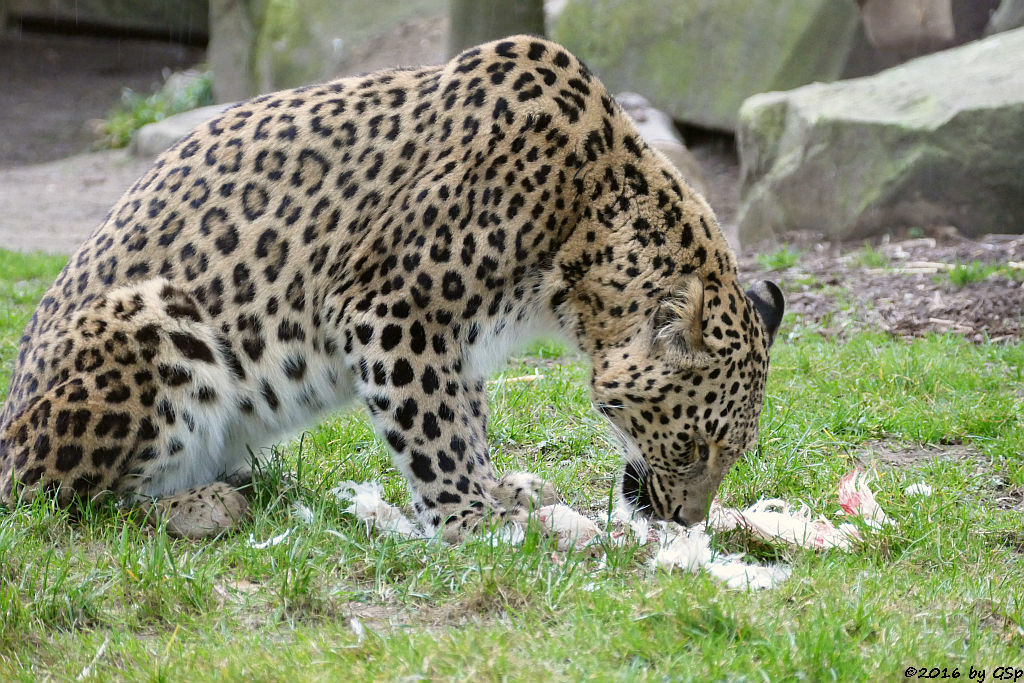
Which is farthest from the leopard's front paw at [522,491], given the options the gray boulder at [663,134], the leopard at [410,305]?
the gray boulder at [663,134]

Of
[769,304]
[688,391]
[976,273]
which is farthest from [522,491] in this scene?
[976,273]

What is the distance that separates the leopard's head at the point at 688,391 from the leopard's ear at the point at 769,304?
8 cm

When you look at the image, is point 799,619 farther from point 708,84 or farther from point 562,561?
point 708,84

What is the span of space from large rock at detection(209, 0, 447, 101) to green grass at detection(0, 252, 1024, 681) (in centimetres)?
1615

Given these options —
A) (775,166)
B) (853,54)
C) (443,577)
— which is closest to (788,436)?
(443,577)

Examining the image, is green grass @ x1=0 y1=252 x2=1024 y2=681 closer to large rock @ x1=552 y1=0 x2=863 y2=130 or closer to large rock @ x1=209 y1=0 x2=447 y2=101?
large rock @ x1=552 y1=0 x2=863 y2=130

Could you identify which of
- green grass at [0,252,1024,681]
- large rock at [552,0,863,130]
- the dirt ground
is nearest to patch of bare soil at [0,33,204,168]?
the dirt ground

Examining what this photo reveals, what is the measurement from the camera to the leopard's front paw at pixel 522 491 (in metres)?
5.54

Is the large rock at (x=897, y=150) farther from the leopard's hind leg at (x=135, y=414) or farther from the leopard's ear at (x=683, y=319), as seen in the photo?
the leopard's hind leg at (x=135, y=414)

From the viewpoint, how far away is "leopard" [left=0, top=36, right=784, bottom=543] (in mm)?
4996

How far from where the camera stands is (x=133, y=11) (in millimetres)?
29188

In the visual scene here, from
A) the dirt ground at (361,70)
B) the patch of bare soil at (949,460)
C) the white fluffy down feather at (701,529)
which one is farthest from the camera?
the dirt ground at (361,70)

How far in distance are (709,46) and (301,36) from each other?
27.6ft

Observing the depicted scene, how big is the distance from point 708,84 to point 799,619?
1399cm
